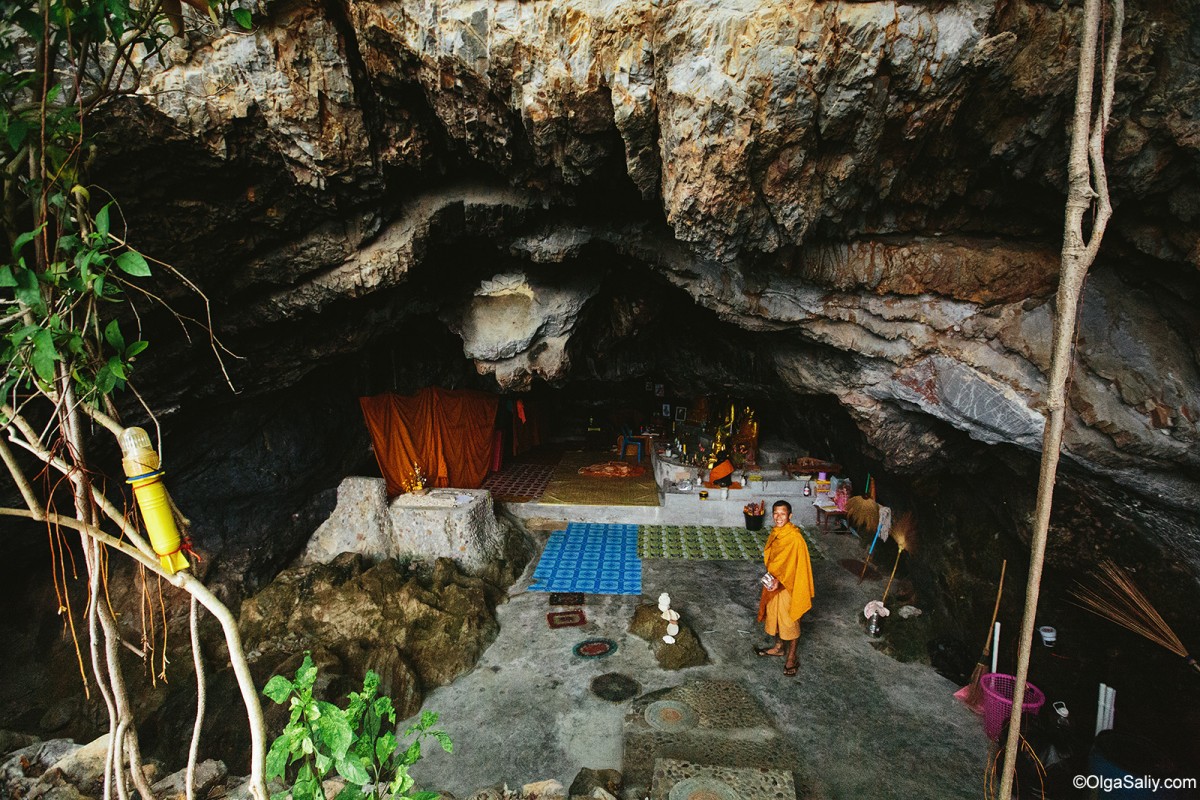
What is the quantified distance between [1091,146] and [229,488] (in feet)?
33.6

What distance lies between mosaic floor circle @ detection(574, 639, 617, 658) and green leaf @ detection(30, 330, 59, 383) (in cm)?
607

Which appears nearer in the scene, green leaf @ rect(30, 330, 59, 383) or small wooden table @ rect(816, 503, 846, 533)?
green leaf @ rect(30, 330, 59, 383)

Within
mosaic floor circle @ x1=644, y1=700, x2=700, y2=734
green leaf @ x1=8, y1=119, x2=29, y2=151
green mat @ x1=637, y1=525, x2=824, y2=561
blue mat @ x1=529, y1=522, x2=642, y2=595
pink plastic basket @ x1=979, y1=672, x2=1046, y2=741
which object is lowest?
green mat @ x1=637, y1=525, x2=824, y2=561

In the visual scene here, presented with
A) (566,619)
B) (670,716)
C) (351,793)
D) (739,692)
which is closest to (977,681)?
(739,692)

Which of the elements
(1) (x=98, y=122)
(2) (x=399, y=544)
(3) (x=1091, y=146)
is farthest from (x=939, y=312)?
(2) (x=399, y=544)

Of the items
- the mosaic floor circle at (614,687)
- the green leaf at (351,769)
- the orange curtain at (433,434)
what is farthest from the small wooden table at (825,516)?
the green leaf at (351,769)

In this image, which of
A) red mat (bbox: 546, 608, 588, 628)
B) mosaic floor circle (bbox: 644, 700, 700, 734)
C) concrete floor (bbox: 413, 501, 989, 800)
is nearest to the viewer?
concrete floor (bbox: 413, 501, 989, 800)

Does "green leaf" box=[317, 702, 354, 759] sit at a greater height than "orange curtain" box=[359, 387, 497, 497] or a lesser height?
greater

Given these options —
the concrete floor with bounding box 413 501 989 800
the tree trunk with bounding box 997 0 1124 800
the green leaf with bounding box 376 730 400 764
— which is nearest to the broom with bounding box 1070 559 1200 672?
the concrete floor with bounding box 413 501 989 800

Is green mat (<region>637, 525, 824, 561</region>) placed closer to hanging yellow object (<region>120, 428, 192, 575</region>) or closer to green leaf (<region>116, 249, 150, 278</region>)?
hanging yellow object (<region>120, 428, 192, 575</region>)

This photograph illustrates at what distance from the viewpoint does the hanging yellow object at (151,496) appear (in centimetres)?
194

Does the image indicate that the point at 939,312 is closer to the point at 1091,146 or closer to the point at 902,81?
the point at 902,81

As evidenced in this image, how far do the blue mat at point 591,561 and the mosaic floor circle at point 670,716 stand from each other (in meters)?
2.32

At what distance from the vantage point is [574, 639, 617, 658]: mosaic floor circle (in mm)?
6633
